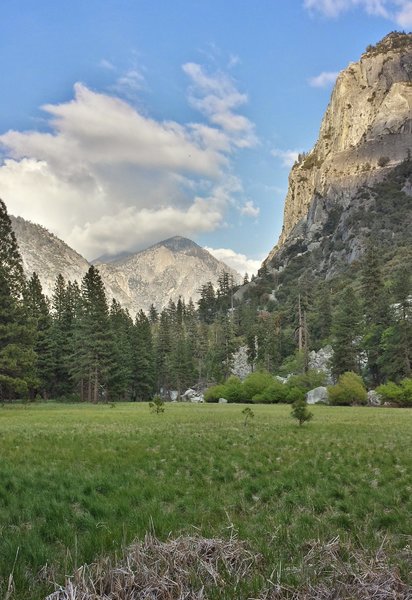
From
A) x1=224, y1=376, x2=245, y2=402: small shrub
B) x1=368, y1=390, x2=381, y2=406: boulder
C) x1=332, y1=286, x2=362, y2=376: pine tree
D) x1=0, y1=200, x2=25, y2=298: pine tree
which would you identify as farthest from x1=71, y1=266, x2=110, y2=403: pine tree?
x1=368, y1=390, x2=381, y2=406: boulder

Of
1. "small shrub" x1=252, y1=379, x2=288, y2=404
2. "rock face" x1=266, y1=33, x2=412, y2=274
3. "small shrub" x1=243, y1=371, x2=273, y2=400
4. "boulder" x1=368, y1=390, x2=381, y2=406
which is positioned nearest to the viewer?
"boulder" x1=368, y1=390, x2=381, y2=406

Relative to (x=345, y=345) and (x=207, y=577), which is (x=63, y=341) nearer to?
(x=345, y=345)

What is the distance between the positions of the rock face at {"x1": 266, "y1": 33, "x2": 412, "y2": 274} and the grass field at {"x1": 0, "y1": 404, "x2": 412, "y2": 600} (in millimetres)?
149606

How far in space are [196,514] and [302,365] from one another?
62.8 metres

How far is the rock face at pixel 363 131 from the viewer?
15725cm

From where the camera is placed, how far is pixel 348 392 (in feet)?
148

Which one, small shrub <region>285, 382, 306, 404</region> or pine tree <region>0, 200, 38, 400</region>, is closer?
pine tree <region>0, 200, 38, 400</region>

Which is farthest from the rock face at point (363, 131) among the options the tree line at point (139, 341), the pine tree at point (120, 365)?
the pine tree at point (120, 365)

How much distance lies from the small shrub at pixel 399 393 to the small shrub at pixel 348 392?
1.99 metres

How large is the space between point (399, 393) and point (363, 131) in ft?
495

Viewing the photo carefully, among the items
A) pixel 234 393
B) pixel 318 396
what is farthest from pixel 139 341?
pixel 318 396

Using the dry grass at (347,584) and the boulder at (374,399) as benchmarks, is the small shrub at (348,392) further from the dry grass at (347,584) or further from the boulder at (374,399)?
the dry grass at (347,584)

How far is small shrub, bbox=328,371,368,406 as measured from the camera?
45.1 m

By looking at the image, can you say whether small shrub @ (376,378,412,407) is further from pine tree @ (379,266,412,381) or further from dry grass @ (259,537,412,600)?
dry grass @ (259,537,412,600)
